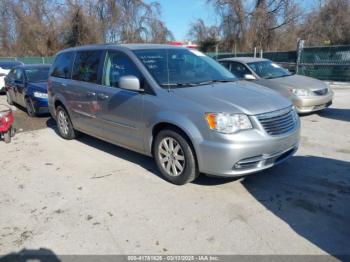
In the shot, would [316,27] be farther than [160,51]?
Yes

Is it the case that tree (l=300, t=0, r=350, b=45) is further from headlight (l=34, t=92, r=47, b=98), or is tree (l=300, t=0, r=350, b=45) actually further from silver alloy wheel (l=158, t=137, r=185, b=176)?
silver alloy wheel (l=158, t=137, r=185, b=176)

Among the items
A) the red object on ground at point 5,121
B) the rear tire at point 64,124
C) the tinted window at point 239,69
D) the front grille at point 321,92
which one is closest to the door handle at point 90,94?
the rear tire at point 64,124

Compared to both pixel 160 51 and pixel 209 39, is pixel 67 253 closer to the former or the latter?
pixel 160 51

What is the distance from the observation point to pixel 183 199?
4051 mm

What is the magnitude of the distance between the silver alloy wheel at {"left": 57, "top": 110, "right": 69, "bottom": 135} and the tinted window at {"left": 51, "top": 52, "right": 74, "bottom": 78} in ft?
2.52

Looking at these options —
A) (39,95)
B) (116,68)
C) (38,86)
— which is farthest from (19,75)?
(116,68)

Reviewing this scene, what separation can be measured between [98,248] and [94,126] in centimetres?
292

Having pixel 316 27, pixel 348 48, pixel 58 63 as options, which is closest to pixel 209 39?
pixel 316 27

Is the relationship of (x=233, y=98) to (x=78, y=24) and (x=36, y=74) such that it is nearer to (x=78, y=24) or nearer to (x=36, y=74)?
(x=36, y=74)

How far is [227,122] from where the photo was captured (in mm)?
3865

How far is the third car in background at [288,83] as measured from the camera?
8016 mm

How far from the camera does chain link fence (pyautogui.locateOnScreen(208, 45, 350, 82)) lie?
1546 cm

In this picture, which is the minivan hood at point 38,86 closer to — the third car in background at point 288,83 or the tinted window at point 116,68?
the tinted window at point 116,68

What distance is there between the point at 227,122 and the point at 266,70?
5.71 meters
